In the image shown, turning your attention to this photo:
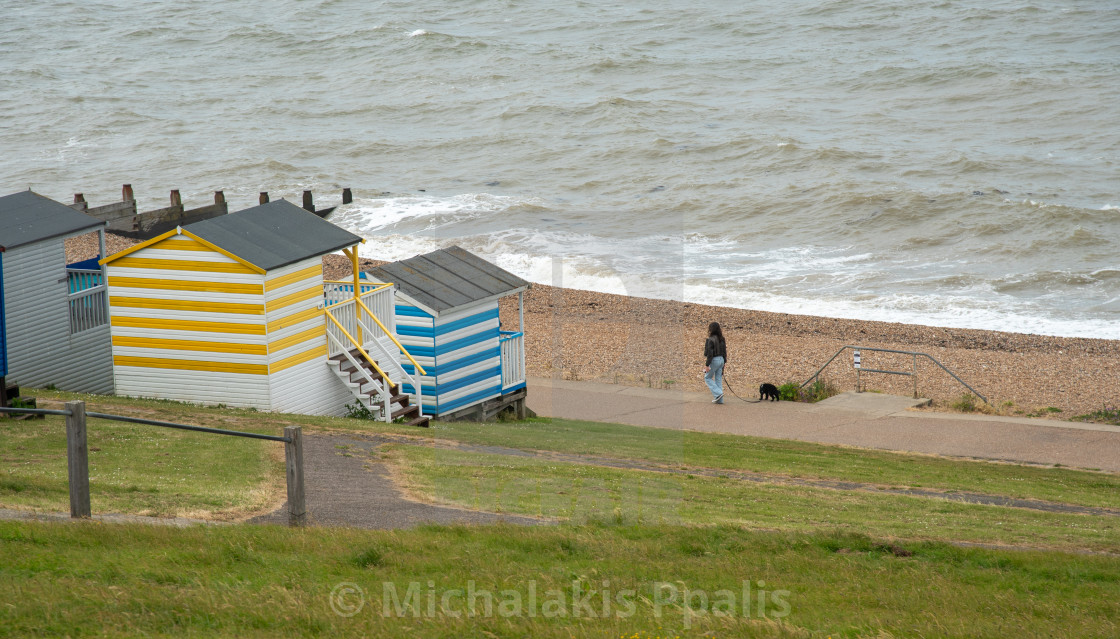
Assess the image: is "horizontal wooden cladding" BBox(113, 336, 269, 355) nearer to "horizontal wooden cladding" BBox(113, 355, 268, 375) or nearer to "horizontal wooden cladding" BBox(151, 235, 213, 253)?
"horizontal wooden cladding" BBox(113, 355, 268, 375)

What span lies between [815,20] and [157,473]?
73739 mm

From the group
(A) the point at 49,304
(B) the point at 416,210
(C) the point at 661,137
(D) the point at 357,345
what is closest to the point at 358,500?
(D) the point at 357,345

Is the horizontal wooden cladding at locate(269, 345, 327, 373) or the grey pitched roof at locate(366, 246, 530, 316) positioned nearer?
the horizontal wooden cladding at locate(269, 345, 327, 373)

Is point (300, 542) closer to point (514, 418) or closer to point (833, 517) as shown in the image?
point (833, 517)

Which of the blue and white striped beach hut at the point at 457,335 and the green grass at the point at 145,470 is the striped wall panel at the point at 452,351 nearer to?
the blue and white striped beach hut at the point at 457,335

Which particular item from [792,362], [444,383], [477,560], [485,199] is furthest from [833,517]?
[485,199]

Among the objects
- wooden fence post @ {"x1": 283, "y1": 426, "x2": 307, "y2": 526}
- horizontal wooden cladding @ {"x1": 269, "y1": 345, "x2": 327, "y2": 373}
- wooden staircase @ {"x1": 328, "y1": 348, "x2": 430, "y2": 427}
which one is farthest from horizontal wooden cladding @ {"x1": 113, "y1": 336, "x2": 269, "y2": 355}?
wooden fence post @ {"x1": 283, "y1": 426, "x2": 307, "y2": 526}

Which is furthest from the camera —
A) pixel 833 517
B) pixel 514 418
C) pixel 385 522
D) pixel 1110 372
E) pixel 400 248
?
pixel 400 248

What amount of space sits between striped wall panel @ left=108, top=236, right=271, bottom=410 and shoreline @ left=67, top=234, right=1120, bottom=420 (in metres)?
A: 6.38

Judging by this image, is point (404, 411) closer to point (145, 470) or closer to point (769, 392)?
point (145, 470)

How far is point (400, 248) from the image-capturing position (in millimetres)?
41156

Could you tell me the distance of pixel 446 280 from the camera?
18000 mm

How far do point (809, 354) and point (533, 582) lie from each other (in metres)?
19.8

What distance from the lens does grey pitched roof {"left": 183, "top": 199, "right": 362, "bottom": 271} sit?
16.0 m
